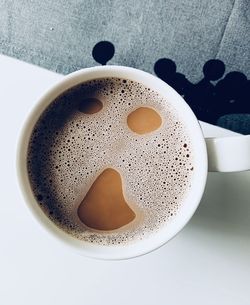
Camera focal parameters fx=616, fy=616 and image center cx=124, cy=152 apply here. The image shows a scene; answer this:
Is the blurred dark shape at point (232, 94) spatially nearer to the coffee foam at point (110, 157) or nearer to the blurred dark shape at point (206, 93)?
the blurred dark shape at point (206, 93)

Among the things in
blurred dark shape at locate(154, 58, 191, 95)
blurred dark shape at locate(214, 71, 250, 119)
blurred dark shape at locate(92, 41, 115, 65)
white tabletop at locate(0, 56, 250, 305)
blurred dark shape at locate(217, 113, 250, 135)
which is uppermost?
blurred dark shape at locate(92, 41, 115, 65)

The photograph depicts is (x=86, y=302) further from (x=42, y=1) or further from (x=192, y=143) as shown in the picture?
(x=42, y=1)

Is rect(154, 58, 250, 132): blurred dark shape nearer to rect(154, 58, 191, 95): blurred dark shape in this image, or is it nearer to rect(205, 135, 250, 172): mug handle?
rect(154, 58, 191, 95): blurred dark shape

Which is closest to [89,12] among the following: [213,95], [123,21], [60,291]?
[123,21]

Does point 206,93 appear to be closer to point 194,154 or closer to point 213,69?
point 213,69

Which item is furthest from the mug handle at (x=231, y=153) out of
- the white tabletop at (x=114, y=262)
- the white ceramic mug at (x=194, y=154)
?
the white tabletop at (x=114, y=262)

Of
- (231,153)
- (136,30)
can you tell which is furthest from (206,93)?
(231,153)

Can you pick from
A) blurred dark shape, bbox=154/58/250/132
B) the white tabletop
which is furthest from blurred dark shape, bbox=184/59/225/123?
the white tabletop
